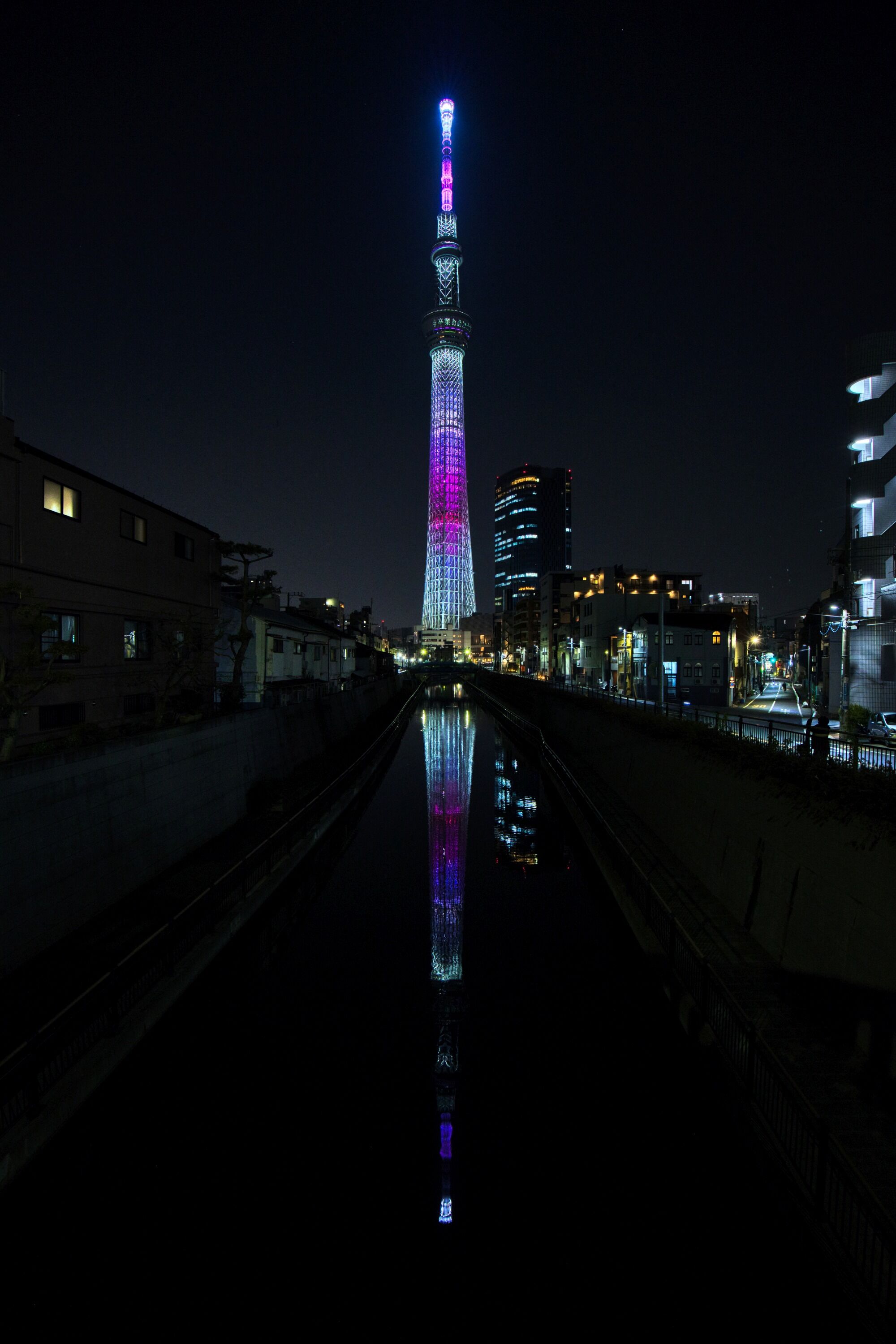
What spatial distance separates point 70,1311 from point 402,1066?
13.5 ft

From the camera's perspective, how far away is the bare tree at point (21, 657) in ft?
33.4

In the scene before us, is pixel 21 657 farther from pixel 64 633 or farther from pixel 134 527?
pixel 134 527

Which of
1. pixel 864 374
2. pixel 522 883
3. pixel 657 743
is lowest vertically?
pixel 522 883

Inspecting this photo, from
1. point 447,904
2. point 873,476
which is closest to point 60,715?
point 447,904

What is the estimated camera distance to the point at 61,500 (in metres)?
13.9

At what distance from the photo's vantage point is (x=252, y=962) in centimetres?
1045

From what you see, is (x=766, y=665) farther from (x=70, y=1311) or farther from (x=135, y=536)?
(x=70, y=1311)

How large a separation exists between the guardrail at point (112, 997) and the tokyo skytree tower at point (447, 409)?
116m

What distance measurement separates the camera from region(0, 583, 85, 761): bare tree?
1018 cm

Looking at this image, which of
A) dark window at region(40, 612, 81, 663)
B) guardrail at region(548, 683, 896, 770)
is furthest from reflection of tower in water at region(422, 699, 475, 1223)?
dark window at region(40, 612, 81, 663)

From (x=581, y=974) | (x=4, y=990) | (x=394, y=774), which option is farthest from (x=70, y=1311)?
(x=394, y=774)

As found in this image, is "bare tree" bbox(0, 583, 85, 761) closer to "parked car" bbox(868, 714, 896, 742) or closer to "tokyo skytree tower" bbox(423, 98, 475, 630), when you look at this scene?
"parked car" bbox(868, 714, 896, 742)

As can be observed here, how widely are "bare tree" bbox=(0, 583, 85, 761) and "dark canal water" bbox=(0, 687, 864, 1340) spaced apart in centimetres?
547

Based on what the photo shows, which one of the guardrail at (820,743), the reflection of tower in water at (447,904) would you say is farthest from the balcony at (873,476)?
the reflection of tower in water at (447,904)
